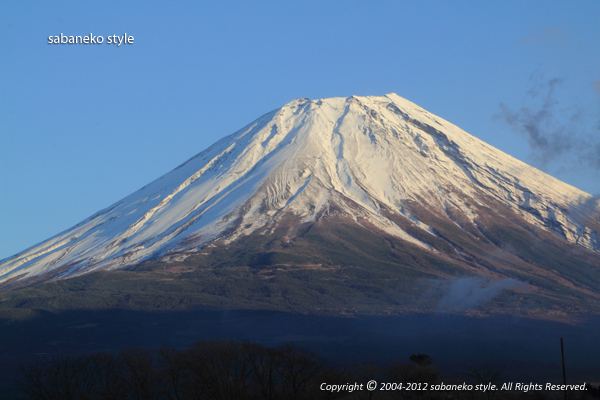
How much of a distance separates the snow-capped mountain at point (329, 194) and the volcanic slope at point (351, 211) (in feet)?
1.40

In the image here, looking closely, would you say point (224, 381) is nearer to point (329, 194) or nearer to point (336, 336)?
point (336, 336)

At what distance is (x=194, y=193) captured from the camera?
514 feet

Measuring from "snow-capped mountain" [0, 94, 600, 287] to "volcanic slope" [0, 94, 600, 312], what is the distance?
0.43 metres

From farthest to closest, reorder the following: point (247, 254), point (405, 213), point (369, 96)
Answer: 1. point (369, 96)
2. point (405, 213)
3. point (247, 254)

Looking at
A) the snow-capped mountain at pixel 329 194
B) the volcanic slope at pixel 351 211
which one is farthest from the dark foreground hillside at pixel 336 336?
the snow-capped mountain at pixel 329 194

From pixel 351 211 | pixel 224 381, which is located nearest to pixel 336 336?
pixel 351 211

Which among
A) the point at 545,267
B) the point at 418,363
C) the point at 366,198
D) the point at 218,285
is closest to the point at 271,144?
the point at 366,198

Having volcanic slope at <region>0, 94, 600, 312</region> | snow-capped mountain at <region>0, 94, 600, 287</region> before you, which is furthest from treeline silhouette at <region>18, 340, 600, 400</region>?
snow-capped mountain at <region>0, 94, 600, 287</region>

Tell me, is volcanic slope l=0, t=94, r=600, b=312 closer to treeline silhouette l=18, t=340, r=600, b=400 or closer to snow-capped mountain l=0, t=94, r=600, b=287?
snow-capped mountain l=0, t=94, r=600, b=287

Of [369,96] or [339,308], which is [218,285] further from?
[369,96]

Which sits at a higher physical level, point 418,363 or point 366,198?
point 366,198

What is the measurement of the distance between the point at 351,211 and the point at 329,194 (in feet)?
26.0

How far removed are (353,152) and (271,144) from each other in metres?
22.1

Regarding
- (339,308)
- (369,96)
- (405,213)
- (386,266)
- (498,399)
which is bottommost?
(498,399)
